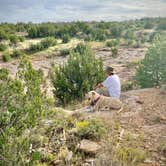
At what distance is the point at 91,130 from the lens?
8.97m

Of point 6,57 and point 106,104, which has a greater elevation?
point 106,104

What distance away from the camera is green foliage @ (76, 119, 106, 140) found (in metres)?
8.91

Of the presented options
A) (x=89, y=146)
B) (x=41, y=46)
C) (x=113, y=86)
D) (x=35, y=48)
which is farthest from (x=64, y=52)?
(x=89, y=146)

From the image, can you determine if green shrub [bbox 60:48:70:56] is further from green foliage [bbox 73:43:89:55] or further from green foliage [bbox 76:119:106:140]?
green foliage [bbox 76:119:106:140]

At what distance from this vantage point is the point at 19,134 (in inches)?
275

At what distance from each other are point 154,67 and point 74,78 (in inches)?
114

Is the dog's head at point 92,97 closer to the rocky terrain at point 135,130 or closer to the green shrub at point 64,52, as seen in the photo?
the rocky terrain at point 135,130

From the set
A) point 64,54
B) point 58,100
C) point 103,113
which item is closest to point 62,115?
point 103,113

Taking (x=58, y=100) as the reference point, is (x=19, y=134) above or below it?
above

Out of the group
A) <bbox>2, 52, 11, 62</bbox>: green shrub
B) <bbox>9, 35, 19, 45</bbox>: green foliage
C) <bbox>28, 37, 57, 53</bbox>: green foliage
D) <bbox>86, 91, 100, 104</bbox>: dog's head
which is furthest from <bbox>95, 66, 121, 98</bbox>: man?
<bbox>9, 35, 19, 45</bbox>: green foliage

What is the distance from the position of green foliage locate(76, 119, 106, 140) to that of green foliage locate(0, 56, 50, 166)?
1.57 metres

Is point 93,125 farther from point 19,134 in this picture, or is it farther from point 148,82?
point 148,82

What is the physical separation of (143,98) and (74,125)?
3.43 meters

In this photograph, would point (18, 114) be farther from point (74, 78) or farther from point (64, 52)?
point (64, 52)
